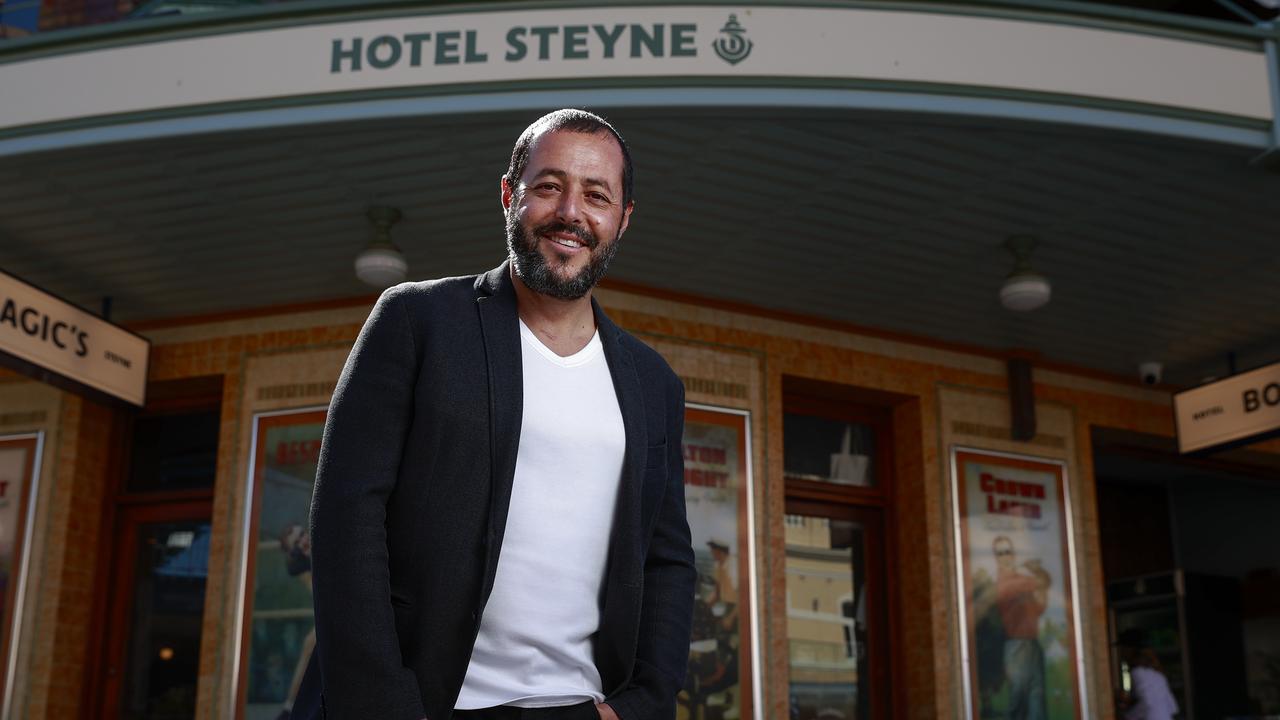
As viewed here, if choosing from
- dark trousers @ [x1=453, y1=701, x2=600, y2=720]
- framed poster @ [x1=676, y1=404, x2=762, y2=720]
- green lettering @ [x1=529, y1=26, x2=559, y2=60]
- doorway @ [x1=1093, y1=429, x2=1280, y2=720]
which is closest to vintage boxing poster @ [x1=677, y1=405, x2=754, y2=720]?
framed poster @ [x1=676, y1=404, x2=762, y2=720]

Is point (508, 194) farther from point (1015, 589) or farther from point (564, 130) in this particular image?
point (1015, 589)

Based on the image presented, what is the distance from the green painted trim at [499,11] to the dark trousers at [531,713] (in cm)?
455

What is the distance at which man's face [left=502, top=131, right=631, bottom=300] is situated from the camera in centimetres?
181

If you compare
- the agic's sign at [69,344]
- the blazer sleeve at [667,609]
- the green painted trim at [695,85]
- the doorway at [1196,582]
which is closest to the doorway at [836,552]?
the green painted trim at [695,85]

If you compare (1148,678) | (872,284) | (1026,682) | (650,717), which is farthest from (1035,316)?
(650,717)

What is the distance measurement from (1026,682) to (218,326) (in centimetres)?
591

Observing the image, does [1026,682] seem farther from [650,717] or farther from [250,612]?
[650,717]

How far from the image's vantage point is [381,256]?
22.0 ft

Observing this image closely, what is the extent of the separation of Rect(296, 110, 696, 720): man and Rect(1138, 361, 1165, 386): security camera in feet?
25.7

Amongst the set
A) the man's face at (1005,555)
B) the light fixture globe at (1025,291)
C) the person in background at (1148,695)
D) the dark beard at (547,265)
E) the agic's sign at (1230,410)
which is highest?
the light fixture globe at (1025,291)

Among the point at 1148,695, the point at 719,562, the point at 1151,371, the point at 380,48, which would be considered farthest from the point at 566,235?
the point at 1148,695

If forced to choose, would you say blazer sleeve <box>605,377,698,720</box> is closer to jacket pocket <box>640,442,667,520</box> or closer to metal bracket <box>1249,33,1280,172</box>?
jacket pocket <box>640,442,667,520</box>

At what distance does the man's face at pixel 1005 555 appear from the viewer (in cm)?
845

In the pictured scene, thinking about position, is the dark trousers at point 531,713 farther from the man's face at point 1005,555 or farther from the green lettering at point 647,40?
the man's face at point 1005,555
